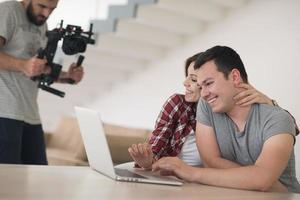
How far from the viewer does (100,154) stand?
1.73 m

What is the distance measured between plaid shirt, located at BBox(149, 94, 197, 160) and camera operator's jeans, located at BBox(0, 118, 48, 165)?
60cm

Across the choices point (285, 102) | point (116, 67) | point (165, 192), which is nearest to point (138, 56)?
point (116, 67)

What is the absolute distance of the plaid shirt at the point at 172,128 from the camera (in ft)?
7.51

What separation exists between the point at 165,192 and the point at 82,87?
15.2ft

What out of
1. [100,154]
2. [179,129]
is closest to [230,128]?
[179,129]

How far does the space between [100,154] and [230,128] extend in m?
0.53

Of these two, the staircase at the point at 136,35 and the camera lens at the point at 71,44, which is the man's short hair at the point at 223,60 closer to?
the camera lens at the point at 71,44

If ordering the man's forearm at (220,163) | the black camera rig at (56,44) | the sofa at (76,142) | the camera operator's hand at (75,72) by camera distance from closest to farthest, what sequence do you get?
the man's forearm at (220,163) < the black camera rig at (56,44) < the camera operator's hand at (75,72) < the sofa at (76,142)

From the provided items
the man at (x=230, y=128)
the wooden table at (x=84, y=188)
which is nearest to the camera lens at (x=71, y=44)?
the man at (x=230, y=128)

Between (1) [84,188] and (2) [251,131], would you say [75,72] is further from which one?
(1) [84,188]

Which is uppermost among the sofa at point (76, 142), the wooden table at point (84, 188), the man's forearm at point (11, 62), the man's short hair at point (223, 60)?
the man's short hair at point (223, 60)

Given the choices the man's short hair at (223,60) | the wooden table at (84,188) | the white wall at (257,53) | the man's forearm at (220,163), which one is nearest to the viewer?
the wooden table at (84,188)

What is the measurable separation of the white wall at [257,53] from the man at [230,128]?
240 cm

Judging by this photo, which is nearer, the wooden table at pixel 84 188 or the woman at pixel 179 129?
the wooden table at pixel 84 188
